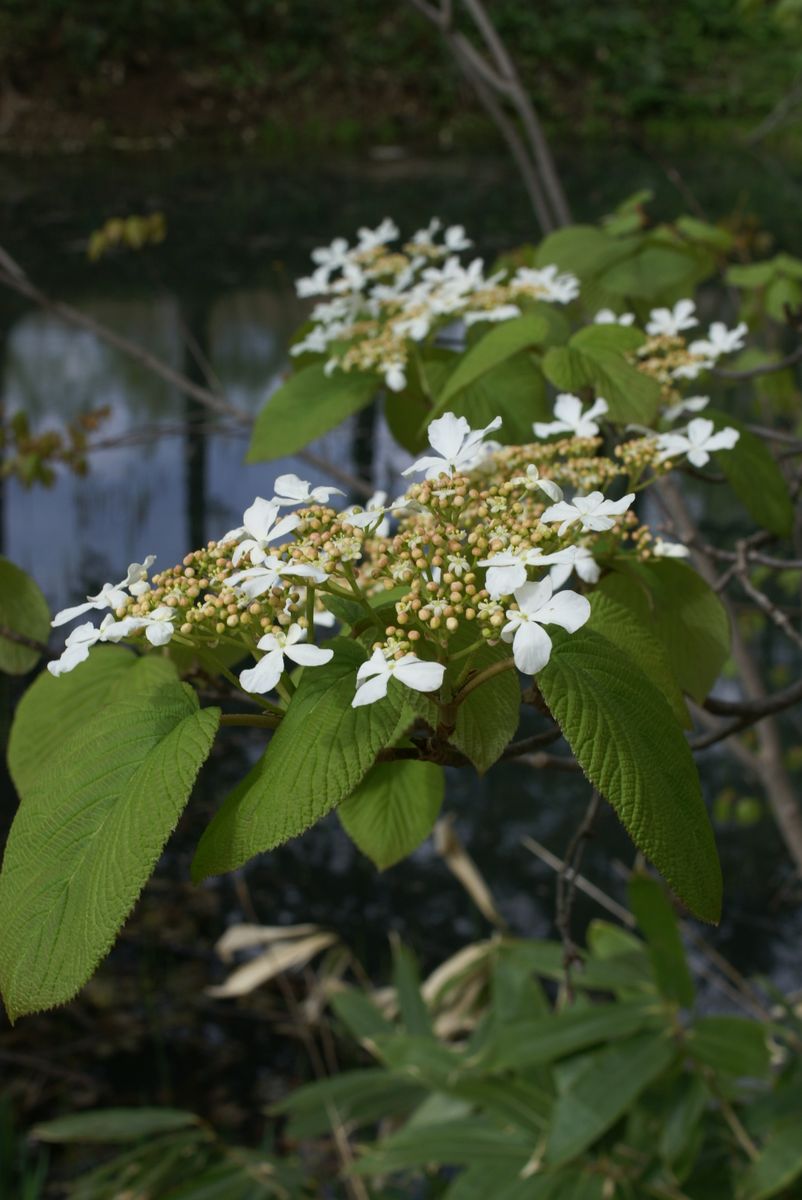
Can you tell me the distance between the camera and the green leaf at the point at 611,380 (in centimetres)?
79

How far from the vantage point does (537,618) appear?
0.45m

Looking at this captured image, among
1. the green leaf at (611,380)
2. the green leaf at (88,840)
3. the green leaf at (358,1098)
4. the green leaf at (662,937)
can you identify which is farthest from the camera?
the green leaf at (358,1098)

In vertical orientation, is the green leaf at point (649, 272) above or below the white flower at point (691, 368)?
above

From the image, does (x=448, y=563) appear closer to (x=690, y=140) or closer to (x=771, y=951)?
(x=771, y=951)

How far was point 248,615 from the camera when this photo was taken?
49cm

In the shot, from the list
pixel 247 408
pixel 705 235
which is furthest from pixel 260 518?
pixel 247 408

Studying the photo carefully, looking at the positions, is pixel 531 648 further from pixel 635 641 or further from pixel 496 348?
pixel 496 348

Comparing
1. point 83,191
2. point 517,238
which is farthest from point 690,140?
point 83,191

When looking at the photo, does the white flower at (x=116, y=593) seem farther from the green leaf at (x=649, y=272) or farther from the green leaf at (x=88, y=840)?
the green leaf at (x=649, y=272)

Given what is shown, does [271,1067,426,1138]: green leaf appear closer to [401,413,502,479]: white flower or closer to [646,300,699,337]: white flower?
[646,300,699,337]: white flower

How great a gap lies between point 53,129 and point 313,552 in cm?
657

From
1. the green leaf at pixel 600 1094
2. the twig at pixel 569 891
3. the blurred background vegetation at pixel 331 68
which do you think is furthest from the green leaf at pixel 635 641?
the blurred background vegetation at pixel 331 68

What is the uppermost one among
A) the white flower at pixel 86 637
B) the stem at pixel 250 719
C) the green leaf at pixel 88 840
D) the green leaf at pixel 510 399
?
the green leaf at pixel 510 399

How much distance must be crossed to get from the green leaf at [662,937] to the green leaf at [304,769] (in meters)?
1.14
